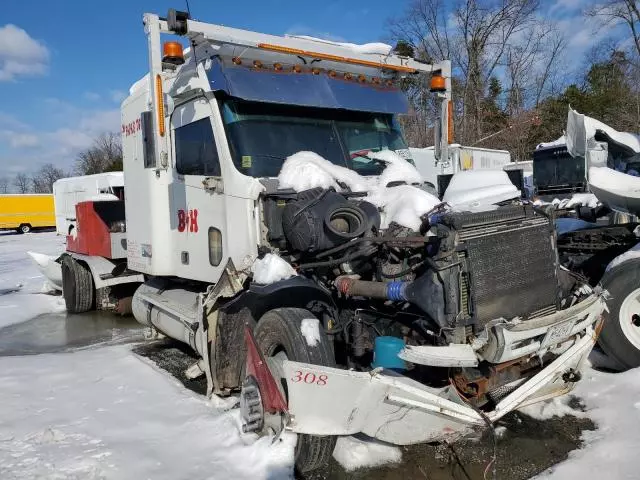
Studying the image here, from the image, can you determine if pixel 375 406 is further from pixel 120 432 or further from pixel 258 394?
pixel 120 432

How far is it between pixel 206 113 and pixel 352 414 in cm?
278

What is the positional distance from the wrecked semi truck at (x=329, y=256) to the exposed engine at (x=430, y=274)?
0.01 metres

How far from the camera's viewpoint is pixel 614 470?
3.41 meters

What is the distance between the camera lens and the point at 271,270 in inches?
149

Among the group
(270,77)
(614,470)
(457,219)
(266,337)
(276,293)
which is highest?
(270,77)

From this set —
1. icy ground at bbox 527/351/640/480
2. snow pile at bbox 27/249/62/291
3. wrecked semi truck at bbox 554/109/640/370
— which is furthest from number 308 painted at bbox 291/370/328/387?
snow pile at bbox 27/249/62/291

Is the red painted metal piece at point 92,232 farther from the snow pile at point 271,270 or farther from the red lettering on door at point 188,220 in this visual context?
the snow pile at point 271,270

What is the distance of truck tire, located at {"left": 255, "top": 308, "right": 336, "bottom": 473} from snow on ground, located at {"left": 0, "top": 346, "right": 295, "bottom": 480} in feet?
0.63

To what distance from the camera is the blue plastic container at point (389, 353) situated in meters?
3.27

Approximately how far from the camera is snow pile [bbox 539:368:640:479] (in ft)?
11.3

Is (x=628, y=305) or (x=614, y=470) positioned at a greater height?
(x=628, y=305)

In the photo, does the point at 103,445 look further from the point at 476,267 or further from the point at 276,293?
the point at 476,267

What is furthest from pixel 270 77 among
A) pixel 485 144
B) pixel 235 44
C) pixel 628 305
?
pixel 485 144

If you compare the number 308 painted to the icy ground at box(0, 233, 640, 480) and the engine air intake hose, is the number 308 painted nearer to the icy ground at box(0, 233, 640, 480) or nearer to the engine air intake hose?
the engine air intake hose
